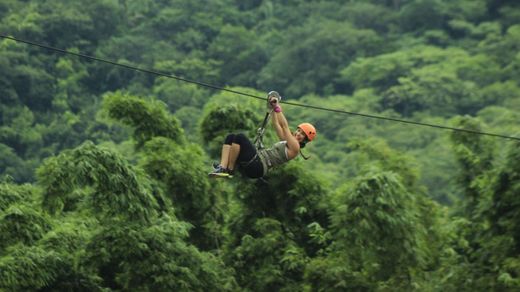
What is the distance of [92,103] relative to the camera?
3584 cm

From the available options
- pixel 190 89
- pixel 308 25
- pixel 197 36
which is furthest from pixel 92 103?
pixel 308 25

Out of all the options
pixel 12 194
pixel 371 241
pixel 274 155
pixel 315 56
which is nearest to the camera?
pixel 274 155

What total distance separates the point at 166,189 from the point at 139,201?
1.51 m

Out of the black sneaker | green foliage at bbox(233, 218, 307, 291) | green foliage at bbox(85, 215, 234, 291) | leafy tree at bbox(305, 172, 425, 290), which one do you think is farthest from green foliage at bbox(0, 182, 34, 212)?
the black sneaker

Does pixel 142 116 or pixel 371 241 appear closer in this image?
pixel 371 241

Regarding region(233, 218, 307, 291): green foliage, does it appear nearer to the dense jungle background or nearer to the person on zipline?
the dense jungle background

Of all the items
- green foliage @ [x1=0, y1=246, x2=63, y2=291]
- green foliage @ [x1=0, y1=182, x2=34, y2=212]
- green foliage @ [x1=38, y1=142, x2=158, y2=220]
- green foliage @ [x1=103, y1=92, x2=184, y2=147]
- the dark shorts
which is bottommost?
green foliage @ [x1=0, y1=246, x2=63, y2=291]

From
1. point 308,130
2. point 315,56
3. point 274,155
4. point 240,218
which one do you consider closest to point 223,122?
point 240,218

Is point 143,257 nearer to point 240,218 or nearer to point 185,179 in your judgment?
point 185,179

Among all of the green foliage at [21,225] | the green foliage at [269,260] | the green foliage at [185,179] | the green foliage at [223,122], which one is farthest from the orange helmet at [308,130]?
→ the green foliage at [185,179]

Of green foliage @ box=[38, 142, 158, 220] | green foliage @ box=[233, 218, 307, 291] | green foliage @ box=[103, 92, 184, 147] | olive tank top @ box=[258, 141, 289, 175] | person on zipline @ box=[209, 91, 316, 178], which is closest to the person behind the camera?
person on zipline @ box=[209, 91, 316, 178]

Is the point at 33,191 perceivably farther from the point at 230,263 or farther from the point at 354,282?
the point at 354,282

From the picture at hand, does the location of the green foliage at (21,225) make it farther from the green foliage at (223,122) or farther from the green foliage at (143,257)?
the green foliage at (223,122)

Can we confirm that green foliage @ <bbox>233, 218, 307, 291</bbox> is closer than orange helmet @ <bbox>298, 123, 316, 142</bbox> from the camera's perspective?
No
